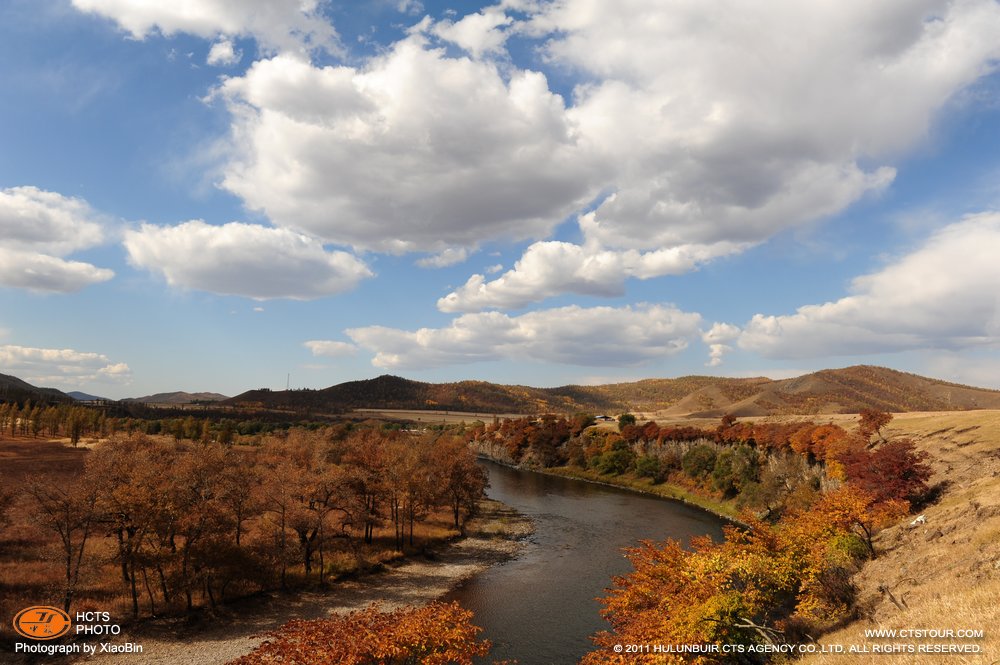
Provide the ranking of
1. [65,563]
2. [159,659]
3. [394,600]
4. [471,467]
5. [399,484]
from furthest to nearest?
1. [471,467]
2. [399,484]
3. [394,600]
4. [65,563]
5. [159,659]

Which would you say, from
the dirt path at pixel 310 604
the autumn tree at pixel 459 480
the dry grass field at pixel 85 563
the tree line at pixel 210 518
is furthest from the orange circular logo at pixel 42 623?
the autumn tree at pixel 459 480

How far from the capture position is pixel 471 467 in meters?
65.6

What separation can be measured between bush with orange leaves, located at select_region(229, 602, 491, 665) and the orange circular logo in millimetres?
22640

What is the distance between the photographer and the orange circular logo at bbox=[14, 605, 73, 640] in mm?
29469

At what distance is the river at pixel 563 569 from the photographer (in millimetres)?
32166

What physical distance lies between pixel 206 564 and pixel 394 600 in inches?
531

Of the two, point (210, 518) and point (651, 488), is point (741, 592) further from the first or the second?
point (651, 488)

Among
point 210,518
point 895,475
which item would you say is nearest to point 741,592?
point 895,475

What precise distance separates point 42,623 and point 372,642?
90.7ft

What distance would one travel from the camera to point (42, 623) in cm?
3003

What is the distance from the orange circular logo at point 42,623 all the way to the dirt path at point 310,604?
9.71 feet

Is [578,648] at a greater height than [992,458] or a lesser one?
lesser

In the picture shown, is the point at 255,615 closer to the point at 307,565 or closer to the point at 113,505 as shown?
the point at 307,565

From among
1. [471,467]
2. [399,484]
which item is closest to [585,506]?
[471,467]
